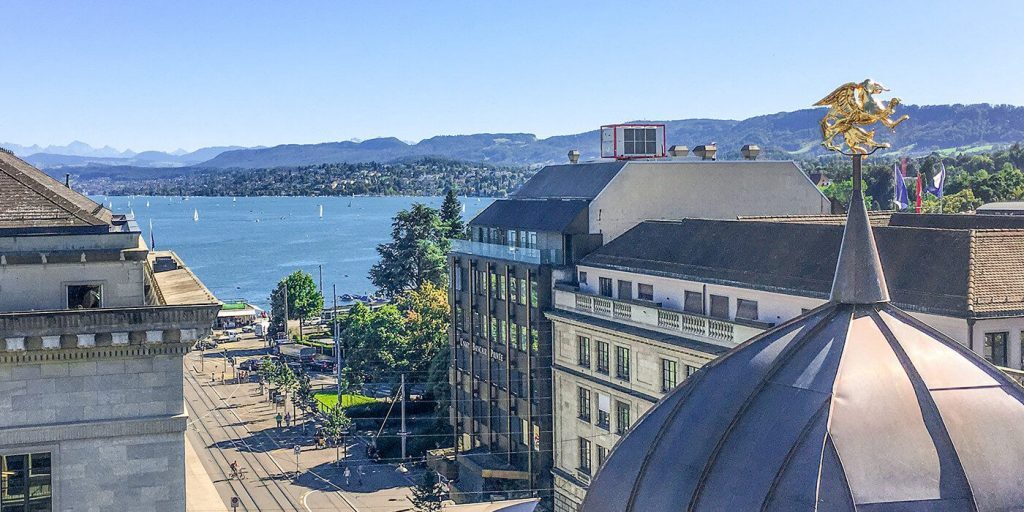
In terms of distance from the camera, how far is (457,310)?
7269 cm

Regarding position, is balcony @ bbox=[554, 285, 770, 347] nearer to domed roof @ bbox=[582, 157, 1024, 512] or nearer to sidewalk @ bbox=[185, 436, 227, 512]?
sidewalk @ bbox=[185, 436, 227, 512]

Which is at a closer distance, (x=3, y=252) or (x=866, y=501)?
(x=866, y=501)

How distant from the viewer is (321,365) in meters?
118

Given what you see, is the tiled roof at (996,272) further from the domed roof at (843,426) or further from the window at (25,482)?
the window at (25,482)

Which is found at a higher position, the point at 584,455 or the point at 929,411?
the point at 929,411

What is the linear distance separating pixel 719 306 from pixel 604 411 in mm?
9035

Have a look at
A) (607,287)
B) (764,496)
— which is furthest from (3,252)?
(607,287)

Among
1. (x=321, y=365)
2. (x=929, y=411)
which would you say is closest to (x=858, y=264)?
(x=929, y=411)

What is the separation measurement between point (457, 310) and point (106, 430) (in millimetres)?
46890

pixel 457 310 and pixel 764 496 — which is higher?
pixel 764 496

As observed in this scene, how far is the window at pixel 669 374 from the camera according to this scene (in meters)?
50.1

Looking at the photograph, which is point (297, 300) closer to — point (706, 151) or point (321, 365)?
point (321, 365)

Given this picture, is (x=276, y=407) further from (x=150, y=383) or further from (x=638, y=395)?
(x=150, y=383)

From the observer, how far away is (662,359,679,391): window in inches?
1972
